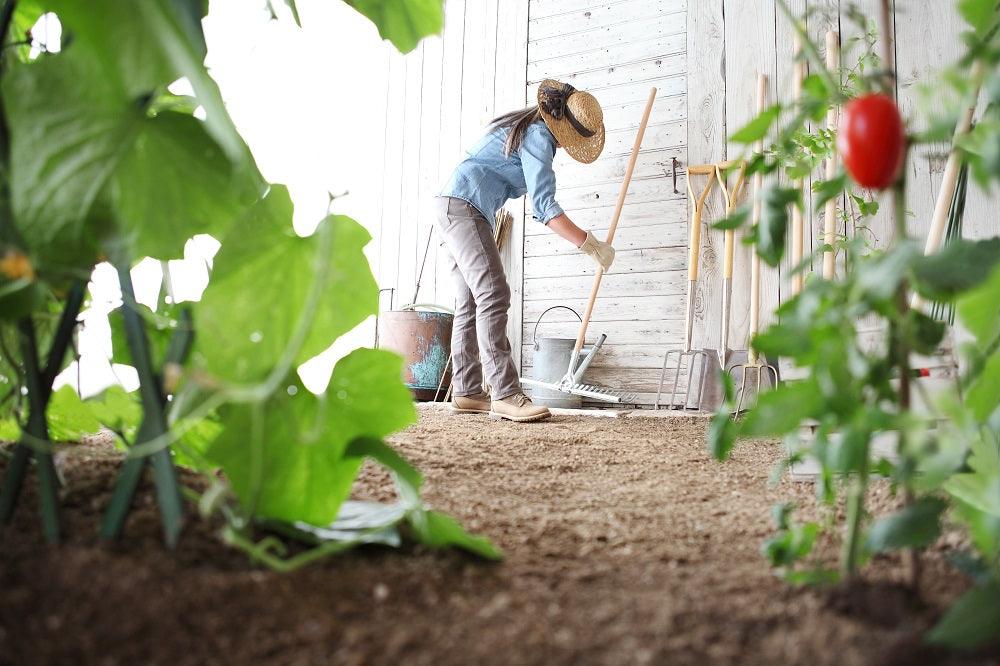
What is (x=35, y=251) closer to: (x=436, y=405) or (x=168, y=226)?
(x=168, y=226)

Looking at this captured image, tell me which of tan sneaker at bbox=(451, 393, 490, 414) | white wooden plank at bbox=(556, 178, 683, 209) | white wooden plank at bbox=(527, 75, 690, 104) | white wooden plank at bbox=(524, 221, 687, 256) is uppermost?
white wooden plank at bbox=(527, 75, 690, 104)

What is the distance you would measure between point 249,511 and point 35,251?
0.74ft

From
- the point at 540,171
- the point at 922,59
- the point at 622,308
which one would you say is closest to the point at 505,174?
the point at 540,171

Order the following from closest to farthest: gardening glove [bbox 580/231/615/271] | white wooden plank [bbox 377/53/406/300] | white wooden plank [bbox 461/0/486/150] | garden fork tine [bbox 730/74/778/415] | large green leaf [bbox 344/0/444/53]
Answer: large green leaf [bbox 344/0/444/53] → garden fork tine [bbox 730/74/778/415] → gardening glove [bbox 580/231/615/271] → white wooden plank [bbox 461/0/486/150] → white wooden plank [bbox 377/53/406/300]

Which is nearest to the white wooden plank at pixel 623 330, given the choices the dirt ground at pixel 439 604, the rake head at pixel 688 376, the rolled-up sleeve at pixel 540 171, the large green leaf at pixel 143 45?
the rake head at pixel 688 376

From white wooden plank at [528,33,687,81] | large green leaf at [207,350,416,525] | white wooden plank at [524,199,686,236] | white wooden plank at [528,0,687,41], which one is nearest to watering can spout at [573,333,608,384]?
white wooden plank at [524,199,686,236]

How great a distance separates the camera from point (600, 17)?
3.95 m

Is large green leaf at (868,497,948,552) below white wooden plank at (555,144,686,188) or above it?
below

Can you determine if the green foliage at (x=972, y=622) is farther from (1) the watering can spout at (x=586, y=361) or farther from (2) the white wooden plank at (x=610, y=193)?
(2) the white wooden plank at (x=610, y=193)

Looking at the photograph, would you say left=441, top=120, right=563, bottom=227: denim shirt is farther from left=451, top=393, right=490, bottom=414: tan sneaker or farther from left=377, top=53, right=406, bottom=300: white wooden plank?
left=377, top=53, right=406, bottom=300: white wooden plank

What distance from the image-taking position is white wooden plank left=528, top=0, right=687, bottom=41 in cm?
377

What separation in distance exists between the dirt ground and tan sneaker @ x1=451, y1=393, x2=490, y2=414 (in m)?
2.40

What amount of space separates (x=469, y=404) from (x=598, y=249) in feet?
2.97

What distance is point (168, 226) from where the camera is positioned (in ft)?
1.70
